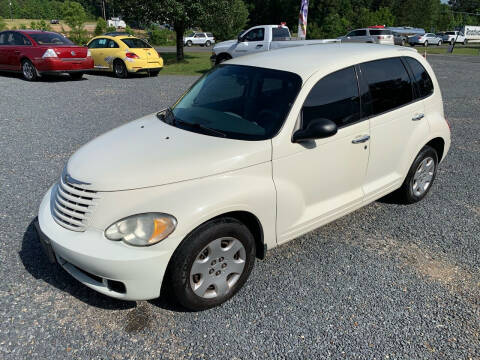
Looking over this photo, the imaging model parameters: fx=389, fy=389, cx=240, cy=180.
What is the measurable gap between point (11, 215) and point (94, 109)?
579 cm

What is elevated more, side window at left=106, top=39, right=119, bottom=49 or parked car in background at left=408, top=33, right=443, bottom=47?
side window at left=106, top=39, right=119, bottom=49

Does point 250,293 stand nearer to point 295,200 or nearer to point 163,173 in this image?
point 295,200

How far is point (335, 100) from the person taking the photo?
3.39 metres

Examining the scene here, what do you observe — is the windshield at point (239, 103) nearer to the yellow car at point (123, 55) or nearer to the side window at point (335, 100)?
the side window at point (335, 100)

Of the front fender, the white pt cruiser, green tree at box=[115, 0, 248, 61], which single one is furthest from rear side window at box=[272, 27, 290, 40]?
the front fender

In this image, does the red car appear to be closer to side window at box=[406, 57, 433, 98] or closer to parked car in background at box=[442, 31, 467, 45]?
side window at box=[406, 57, 433, 98]

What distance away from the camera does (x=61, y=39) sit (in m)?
13.1

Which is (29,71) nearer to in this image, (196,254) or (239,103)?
(239,103)

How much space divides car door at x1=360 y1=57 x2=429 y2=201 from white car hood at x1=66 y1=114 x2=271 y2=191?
134 cm

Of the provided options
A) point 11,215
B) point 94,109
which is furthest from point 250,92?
point 94,109

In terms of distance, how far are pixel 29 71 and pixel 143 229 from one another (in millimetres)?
12834

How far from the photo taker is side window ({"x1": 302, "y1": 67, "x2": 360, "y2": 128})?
3217 millimetres

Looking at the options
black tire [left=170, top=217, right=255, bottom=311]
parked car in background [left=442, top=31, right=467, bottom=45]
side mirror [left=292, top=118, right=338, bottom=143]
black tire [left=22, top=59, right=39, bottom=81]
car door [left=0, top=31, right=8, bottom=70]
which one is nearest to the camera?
black tire [left=170, top=217, right=255, bottom=311]

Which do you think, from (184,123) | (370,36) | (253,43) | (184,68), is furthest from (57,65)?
(370,36)
